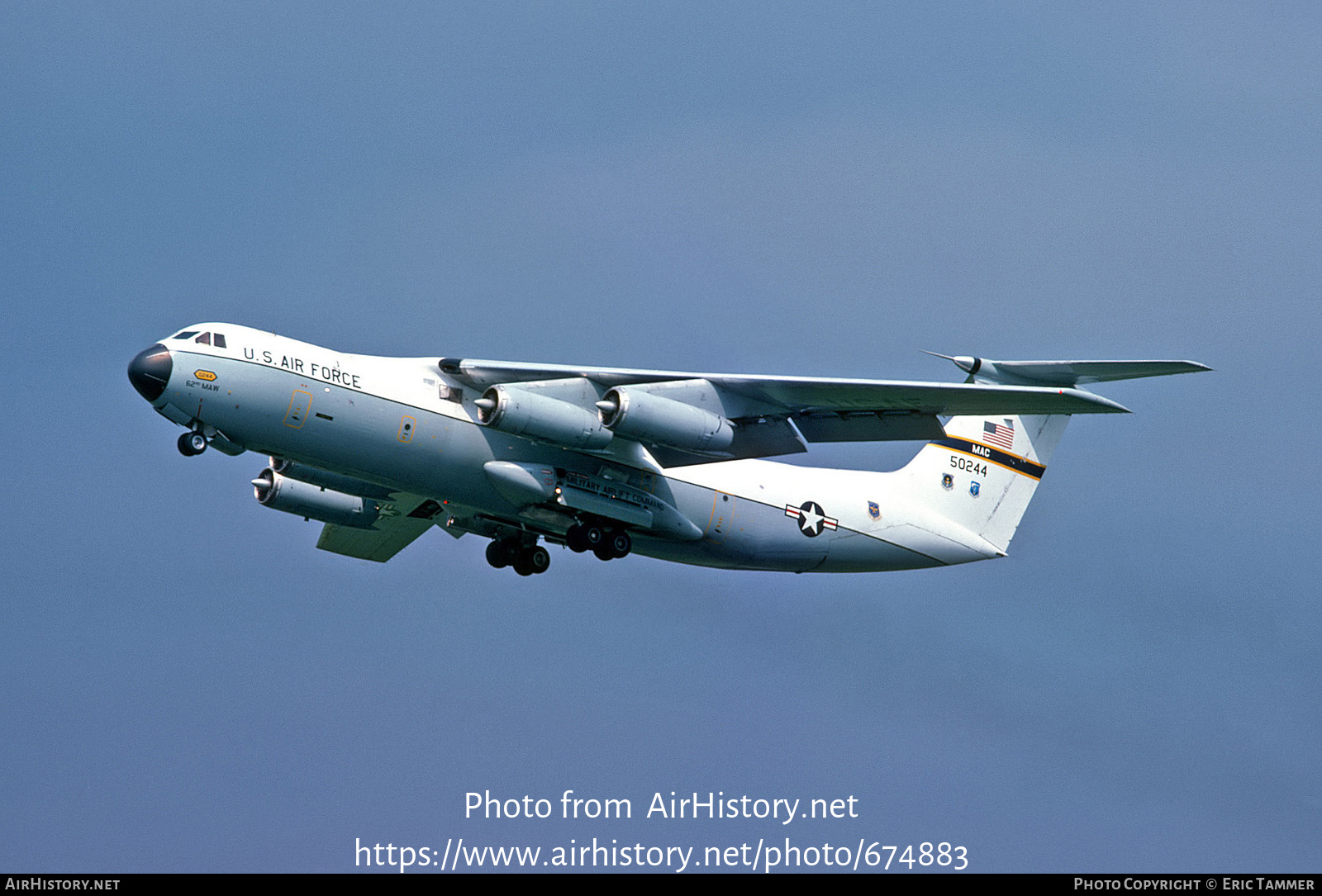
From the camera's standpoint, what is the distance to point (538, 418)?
2112 cm

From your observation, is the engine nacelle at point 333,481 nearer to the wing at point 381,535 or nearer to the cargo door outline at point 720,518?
the wing at point 381,535

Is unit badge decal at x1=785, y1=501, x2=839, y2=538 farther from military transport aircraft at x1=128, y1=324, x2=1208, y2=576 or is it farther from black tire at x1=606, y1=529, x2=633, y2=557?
black tire at x1=606, y1=529, x2=633, y2=557

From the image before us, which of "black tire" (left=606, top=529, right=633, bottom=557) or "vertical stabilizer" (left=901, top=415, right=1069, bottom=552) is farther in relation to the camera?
"vertical stabilizer" (left=901, top=415, right=1069, bottom=552)

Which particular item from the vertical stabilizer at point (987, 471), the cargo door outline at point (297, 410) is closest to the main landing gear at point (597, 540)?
the cargo door outline at point (297, 410)

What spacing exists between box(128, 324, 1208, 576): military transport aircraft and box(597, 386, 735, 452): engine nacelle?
27 mm

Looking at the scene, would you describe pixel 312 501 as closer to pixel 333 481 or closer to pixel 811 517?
pixel 333 481

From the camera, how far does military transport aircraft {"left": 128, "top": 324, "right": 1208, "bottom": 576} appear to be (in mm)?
20547

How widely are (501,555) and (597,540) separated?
234 cm

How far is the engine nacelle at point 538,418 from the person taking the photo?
21016 millimetres

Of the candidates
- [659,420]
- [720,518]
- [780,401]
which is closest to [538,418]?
[659,420]

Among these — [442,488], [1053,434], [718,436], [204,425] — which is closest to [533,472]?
[442,488]

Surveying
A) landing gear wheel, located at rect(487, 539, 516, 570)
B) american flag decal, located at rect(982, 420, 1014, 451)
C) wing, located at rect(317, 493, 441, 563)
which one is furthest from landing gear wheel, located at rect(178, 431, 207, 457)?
american flag decal, located at rect(982, 420, 1014, 451)
